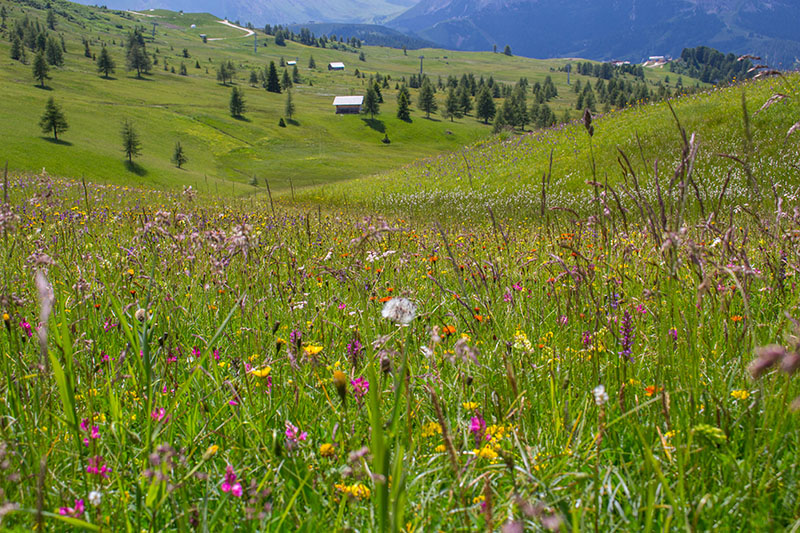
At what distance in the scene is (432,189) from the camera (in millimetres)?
21281

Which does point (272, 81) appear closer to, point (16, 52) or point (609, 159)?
point (16, 52)

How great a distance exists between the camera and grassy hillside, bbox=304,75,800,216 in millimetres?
13769

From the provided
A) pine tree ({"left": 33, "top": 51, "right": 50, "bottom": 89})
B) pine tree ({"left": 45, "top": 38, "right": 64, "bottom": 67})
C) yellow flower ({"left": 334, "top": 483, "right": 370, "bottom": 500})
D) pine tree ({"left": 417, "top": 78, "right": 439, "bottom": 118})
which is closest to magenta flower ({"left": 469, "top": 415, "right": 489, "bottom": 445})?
yellow flower ({"left": 334, "top": 483, "right": 370, "bottom": 500})

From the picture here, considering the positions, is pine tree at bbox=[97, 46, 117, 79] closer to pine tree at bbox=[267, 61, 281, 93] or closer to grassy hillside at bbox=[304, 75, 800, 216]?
pine tree at bbox=[267, 61, 281, 93]

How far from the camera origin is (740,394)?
1704 millimetres

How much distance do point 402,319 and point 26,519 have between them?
117 cm

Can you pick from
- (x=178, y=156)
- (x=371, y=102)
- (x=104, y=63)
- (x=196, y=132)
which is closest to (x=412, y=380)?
(x=178, y=156)

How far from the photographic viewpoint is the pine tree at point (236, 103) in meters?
93.5

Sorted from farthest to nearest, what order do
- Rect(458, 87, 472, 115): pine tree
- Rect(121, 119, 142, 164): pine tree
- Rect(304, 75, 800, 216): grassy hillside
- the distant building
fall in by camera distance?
Rect(458, 87, 472, 115): pine tree, the distant building, Rect(121, 119, 142, 164): pine tree, Rect(304, 75, 800, 216): grassy hillside

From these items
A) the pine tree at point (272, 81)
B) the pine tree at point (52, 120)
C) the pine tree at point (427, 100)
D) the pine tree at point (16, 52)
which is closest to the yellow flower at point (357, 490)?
the pine tree at point (52, 120)

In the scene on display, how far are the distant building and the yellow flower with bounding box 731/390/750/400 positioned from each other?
123 metres

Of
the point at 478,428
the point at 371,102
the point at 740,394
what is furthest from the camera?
the point at 371,102

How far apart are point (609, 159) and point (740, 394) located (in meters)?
16.9

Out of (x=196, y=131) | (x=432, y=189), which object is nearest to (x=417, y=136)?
(x=196, y=131)
